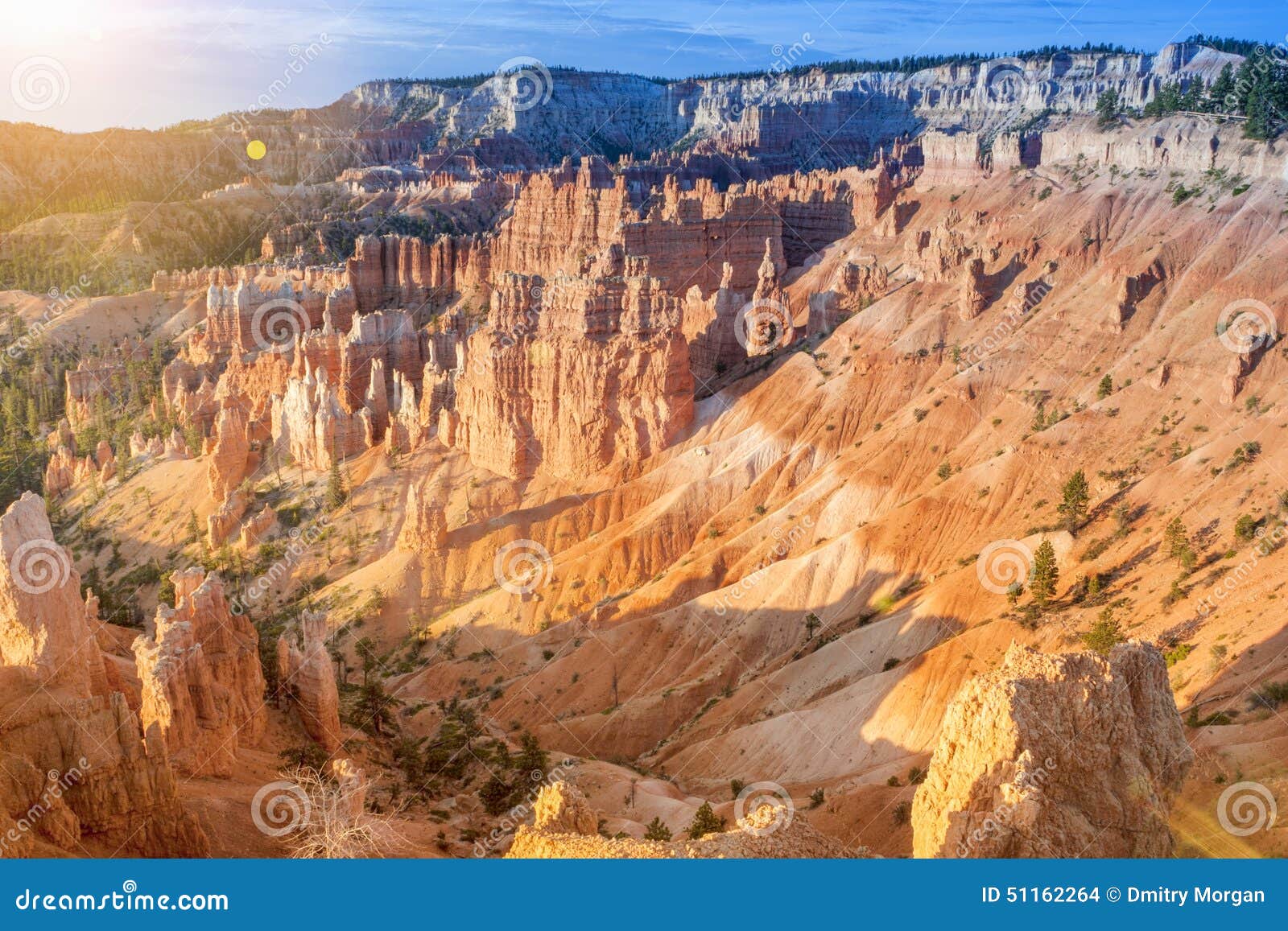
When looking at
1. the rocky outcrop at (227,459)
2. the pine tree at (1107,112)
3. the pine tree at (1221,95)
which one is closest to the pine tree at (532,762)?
the rocky outcrop at (227,459)

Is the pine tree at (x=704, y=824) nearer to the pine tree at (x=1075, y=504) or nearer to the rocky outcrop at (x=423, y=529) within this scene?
the pine tree at (x=1075, y=504)

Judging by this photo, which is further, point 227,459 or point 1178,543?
point 227,459

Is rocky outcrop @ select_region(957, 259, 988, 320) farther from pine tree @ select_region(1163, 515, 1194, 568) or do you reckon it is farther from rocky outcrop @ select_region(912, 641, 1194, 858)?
rocky outcrop @ select_region(912, 641, 1194, 858)

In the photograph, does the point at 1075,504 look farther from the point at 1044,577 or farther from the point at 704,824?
the point at 704,824

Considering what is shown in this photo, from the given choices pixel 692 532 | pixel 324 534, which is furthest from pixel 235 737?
pixel 324 534

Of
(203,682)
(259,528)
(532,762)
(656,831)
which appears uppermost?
(203,682)

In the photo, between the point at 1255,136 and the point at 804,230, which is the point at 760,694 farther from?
the point at 804,230

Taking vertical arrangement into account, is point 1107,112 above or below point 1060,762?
above

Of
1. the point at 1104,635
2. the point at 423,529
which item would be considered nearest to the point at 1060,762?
the point at 1104,635
